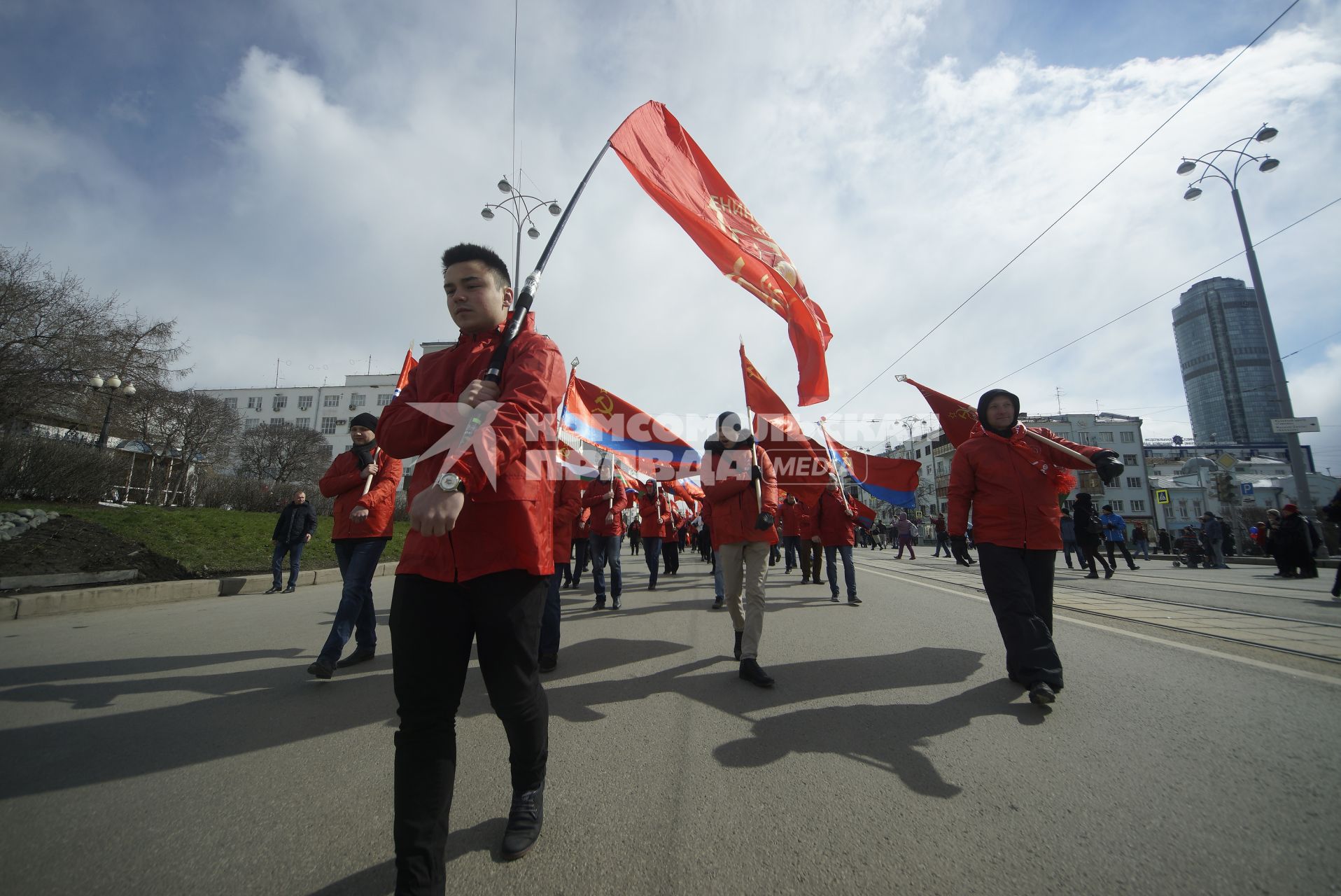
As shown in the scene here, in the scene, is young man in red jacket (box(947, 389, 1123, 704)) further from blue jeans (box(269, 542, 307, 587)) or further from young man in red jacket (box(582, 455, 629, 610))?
blue jeans (box(269, 542, 307, 587))

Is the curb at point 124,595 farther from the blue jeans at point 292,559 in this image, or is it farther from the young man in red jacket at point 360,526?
the young man in red jacket at point 360,526

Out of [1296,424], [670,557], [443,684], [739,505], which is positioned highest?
[1296,424]

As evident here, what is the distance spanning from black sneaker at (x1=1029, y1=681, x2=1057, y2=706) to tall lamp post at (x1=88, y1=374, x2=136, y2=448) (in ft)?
84.3

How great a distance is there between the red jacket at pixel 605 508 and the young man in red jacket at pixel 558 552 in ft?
5.49

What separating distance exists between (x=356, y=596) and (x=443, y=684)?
302cm

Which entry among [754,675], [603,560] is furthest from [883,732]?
[603,560]

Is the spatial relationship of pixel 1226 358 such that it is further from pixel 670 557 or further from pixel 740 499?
pixel 740 499

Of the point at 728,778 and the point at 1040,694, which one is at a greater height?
the point at 1040,694

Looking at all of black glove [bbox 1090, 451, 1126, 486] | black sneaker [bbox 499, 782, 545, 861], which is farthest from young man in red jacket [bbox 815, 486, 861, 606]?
black sneaker [bbox 499, 782, 545, 861]

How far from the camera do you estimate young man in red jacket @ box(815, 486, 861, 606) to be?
851 cm

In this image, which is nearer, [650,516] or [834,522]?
[834,522]

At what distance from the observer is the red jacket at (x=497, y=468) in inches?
73.3

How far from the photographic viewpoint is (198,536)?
12477 millimetres

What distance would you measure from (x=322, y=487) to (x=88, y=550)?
7.79 meters
